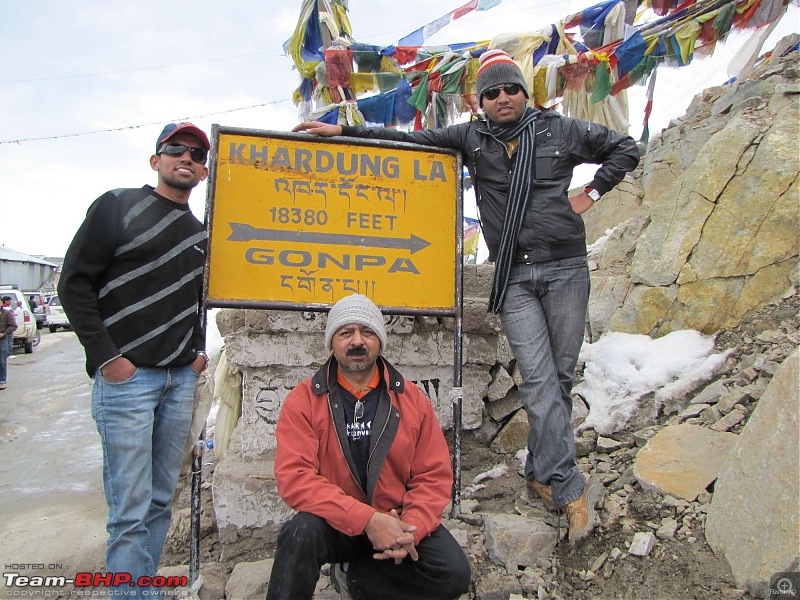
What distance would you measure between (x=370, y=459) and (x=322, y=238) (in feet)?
4.46

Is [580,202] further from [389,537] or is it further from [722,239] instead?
[722,239]

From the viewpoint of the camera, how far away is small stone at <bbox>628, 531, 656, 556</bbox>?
2521 millimetres

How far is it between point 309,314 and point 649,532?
2.34 m

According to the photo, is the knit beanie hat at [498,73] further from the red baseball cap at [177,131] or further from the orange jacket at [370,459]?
the orange jacket at [370,459]

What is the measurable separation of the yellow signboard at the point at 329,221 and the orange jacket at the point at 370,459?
0.75 meters

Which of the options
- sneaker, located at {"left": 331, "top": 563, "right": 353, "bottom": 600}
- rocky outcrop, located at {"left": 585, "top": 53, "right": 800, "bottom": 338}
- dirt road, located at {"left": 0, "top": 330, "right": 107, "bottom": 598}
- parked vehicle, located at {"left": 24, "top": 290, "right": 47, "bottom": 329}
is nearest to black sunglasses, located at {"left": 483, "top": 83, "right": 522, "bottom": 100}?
sneaker, located at {"left": 331, "top": 563, "right": 353, "bottom": 600}

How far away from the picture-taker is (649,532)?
103 inches

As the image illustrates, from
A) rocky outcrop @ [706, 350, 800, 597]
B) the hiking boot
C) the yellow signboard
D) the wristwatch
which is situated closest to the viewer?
rocky outcrop @ [706, 350, 800, 597]

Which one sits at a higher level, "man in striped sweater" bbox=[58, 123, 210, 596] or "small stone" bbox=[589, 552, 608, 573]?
"man in striped sweater" bbox=[58, 123, 210, 596]

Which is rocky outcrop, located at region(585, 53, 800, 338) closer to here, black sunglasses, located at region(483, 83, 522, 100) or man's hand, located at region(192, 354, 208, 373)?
black sunglasses, located at region(483, 83, 522, 100)

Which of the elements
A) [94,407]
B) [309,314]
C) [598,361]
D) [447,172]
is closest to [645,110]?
[598,361]

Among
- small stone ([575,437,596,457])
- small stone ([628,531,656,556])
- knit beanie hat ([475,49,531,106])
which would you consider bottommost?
small stone ([628,531,656,556])

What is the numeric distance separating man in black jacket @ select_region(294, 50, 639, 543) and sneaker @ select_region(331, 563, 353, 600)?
115 cm

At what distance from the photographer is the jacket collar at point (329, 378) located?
247cm
